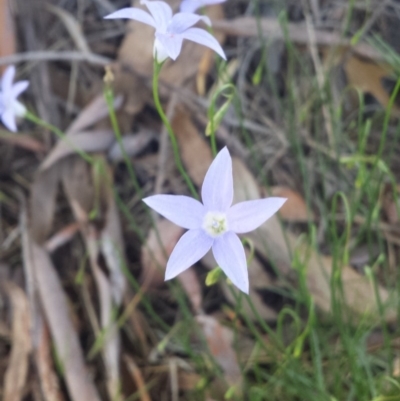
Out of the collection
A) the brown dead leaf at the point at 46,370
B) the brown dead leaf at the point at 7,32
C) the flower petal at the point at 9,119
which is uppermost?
the brown dead leaf at the point at 7,32

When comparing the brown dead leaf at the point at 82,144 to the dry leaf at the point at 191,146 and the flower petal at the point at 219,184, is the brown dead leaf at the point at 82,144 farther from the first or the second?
the flower petal at the point at 219,184

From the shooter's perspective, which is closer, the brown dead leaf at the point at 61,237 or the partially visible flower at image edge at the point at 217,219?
the partially visible flower at image edge at the point at 217,219

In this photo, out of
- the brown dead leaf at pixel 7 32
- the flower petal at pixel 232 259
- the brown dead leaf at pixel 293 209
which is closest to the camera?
the flower petal at pixel 232 259

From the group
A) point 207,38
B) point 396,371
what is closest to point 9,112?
point 207,38

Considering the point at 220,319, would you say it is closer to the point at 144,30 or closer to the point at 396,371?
the point at 396,371

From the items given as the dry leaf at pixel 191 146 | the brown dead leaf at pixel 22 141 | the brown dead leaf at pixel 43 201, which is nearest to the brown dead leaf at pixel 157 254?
the dry leaf at pixel 191 146

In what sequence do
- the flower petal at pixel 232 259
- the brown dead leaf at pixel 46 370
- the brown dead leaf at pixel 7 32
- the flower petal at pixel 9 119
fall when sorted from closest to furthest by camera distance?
the flower petal at pixel 232 259 < the flower petal at pixel 9 119 < the brown dead leaf at pixel 46 370 < the brown dead leaf at pixel 7 32

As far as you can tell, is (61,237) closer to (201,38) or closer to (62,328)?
(62,328)

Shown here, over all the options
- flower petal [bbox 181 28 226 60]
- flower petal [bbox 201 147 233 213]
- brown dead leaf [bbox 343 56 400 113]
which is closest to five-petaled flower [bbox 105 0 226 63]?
flower petal [bbox 181 28 226 60]
